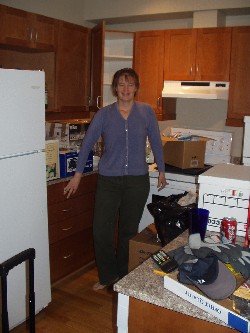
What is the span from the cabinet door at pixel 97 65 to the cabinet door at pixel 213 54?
918 mm

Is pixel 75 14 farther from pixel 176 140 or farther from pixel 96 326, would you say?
pixel 96 326

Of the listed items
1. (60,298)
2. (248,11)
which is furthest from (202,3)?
(60,298)

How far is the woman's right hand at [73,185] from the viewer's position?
2.79 m

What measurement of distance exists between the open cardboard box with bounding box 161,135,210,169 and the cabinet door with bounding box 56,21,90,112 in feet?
3.02

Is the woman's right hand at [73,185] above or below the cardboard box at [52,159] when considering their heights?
below

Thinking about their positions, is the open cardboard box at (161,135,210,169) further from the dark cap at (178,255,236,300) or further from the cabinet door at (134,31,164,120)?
the dark cap at (178,255,236,300)

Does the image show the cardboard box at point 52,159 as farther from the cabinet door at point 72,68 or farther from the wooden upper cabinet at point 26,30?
the wooden upper cabinet at point 26,30

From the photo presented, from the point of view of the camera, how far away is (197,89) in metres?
3.57

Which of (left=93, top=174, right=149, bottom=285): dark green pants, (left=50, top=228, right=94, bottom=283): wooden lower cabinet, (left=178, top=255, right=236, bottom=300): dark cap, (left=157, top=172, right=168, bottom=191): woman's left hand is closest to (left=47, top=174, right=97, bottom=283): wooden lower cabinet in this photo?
(left=50, top=228, right=94, bottom=283): wooden lower cabinet

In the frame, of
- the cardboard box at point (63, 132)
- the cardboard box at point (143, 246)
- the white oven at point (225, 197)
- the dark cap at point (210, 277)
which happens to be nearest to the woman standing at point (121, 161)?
the cardboard box at point (143, 246)

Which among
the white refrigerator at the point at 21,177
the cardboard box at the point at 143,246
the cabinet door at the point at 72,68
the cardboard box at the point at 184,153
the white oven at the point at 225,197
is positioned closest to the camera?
the white oven at the point at 225,197

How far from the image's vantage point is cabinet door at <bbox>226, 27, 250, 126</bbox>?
11.1ft

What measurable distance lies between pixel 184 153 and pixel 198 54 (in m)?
1.03

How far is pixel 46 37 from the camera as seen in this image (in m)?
3.15
